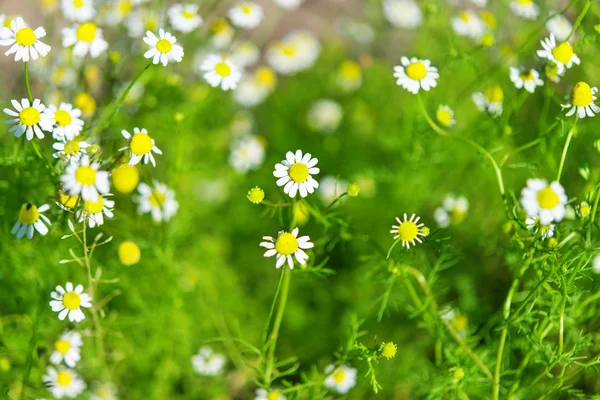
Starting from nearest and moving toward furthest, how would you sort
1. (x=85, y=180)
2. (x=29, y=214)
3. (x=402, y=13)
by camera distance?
(x=85, y=180)
(x=29, y=214)
(x=402, y=13)

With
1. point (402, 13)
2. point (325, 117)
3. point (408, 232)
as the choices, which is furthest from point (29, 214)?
point (402, 13)

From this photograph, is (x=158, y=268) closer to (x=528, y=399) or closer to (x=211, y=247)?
(x=211, y=247)

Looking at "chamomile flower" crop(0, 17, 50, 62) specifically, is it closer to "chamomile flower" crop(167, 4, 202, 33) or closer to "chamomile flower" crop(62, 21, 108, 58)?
"chamomile flower" crop(62, 21, 108, 58)

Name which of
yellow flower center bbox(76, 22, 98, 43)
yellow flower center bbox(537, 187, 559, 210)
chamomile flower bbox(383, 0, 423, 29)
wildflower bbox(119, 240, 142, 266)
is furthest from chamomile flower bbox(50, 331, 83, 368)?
chamomile flower bbox(383, 0, 423, 29)

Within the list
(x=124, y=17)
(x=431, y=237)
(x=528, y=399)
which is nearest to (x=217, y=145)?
(x=124, y=17)

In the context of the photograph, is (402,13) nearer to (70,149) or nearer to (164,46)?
(164,46)

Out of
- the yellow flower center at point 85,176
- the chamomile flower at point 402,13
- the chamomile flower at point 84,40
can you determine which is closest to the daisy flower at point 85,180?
the yellow flower center at point 85,176
